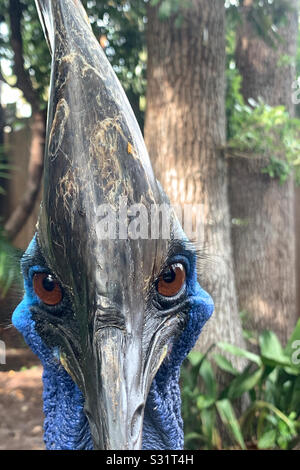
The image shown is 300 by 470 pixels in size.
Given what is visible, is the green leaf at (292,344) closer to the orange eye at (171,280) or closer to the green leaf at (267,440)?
the green leaf at (267,440)

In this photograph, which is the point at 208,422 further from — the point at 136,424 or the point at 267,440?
the point at 136,424

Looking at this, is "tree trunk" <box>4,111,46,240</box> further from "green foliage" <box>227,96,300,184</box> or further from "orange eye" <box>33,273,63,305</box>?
"green foliage" <box>227,96,300,184</box>

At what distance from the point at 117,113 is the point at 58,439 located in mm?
503

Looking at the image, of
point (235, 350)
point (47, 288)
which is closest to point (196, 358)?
point (235, 350)

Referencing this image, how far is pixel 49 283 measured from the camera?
57 cm

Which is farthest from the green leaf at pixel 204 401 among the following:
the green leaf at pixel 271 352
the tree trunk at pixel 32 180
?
Answer: the tree trunk at pixel 32 180

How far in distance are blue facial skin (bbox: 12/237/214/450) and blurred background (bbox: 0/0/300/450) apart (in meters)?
0.09

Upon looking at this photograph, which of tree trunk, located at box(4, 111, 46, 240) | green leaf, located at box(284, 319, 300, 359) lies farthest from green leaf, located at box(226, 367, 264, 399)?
tree trunk, located at box(4, 111, 46, 240)

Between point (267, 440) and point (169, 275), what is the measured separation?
121 cm

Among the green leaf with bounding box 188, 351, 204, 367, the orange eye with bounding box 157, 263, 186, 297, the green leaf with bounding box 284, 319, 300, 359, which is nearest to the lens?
the orange eye with bounding box 157, 263, 186, 297

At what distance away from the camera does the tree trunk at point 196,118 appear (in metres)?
1.27

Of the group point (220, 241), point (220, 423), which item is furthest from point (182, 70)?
point (220, 423)

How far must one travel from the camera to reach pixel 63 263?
20.0 inches

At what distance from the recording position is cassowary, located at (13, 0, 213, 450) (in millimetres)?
479
